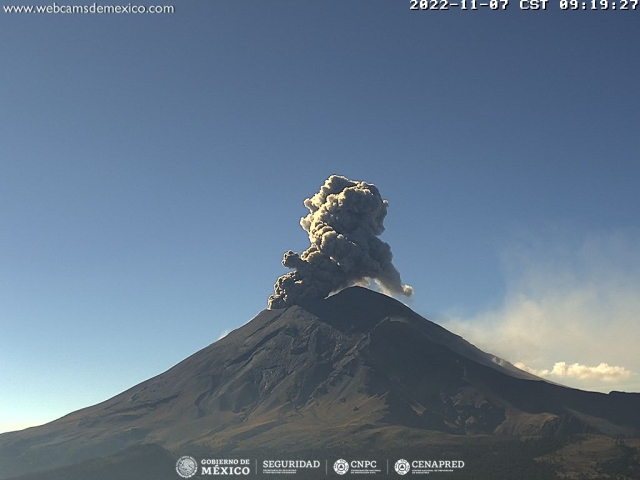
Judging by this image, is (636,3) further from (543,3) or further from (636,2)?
(543,3)

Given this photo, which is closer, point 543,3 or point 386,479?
point 543,3

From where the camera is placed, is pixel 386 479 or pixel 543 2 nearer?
pixel 543 2

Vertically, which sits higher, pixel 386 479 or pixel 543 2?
pixel 543 2

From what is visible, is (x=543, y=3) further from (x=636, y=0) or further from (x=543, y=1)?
(x=636, y=0)

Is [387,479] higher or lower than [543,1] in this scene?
lower

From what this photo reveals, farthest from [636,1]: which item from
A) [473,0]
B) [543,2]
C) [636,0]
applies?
[473,0]

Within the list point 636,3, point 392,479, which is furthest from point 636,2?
point 392,479

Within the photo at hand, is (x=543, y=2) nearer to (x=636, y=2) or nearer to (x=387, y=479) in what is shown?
(x=636, y=2)
